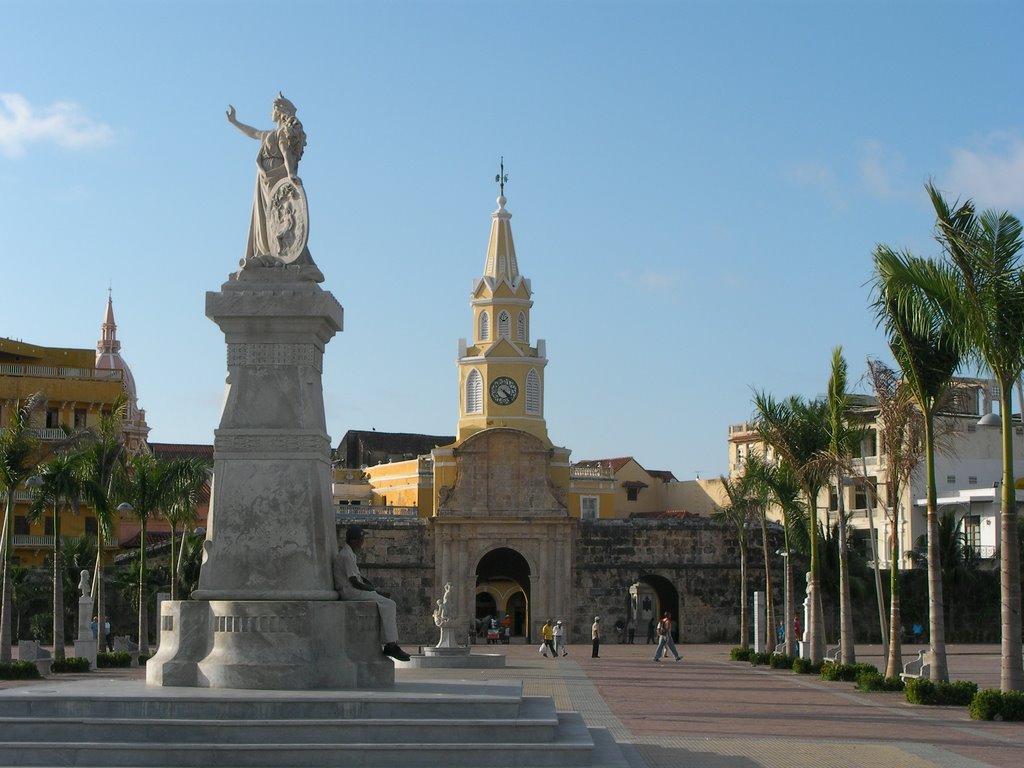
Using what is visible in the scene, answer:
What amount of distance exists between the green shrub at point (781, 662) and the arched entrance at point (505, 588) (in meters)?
33.6

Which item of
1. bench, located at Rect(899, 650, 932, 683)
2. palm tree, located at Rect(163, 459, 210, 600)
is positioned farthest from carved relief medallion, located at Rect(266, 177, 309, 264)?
palm tree, located at Rect(163, 459, 210, 600)

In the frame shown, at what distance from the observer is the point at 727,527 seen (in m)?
64.4

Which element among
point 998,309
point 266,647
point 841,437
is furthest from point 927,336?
point 266,647

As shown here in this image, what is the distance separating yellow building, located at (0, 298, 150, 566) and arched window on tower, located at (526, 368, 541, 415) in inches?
680

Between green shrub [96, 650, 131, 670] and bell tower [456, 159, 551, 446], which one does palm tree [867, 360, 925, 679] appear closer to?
green shrub [96, 650, 131, 670]

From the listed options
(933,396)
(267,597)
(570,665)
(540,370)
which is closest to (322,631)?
(267,597)

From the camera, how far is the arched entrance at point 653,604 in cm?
6462

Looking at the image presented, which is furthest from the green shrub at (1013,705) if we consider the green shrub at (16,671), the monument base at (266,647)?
the green shrub at (16,671)

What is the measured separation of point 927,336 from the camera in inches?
902

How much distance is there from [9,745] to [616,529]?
51.8 m

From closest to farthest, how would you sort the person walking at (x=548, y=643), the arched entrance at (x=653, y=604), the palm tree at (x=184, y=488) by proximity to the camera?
1. the palm tree at (x=184, y=488)
2. the person walking at (x=548, y=643)
3. the arched entrance at (x=653, y=604)

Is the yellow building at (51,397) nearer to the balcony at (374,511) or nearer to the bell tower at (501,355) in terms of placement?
the balcony at (374,511)

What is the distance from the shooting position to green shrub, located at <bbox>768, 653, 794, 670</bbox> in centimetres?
3849

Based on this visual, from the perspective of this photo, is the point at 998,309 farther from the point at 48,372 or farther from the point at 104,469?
the point at 48,372
